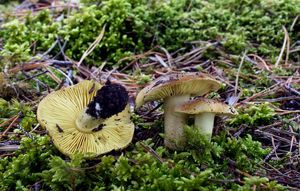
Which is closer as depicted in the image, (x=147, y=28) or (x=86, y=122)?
(x=86, y=122)

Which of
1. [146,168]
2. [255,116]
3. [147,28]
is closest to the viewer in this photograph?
[146,168]

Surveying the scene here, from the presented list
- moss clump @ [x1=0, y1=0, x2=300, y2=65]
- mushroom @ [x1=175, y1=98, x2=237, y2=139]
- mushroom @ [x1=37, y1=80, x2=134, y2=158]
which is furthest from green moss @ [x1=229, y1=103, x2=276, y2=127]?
moss clump @ [x1=0, y1=0, x2=300, y2=65]

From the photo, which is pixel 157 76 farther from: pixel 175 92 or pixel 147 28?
pixel 175 92

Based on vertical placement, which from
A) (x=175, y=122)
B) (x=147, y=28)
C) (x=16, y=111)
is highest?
(x=147, y=28)

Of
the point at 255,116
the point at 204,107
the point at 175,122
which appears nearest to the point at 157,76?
the point at 255,116

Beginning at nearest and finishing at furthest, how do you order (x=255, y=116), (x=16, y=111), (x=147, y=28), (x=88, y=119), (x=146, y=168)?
(x=146, y=168) < (x=88, y=119) < (x=255, y=116) < (x=16, y=111) < (x=147, y=28)

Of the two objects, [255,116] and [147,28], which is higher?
[147,28]
